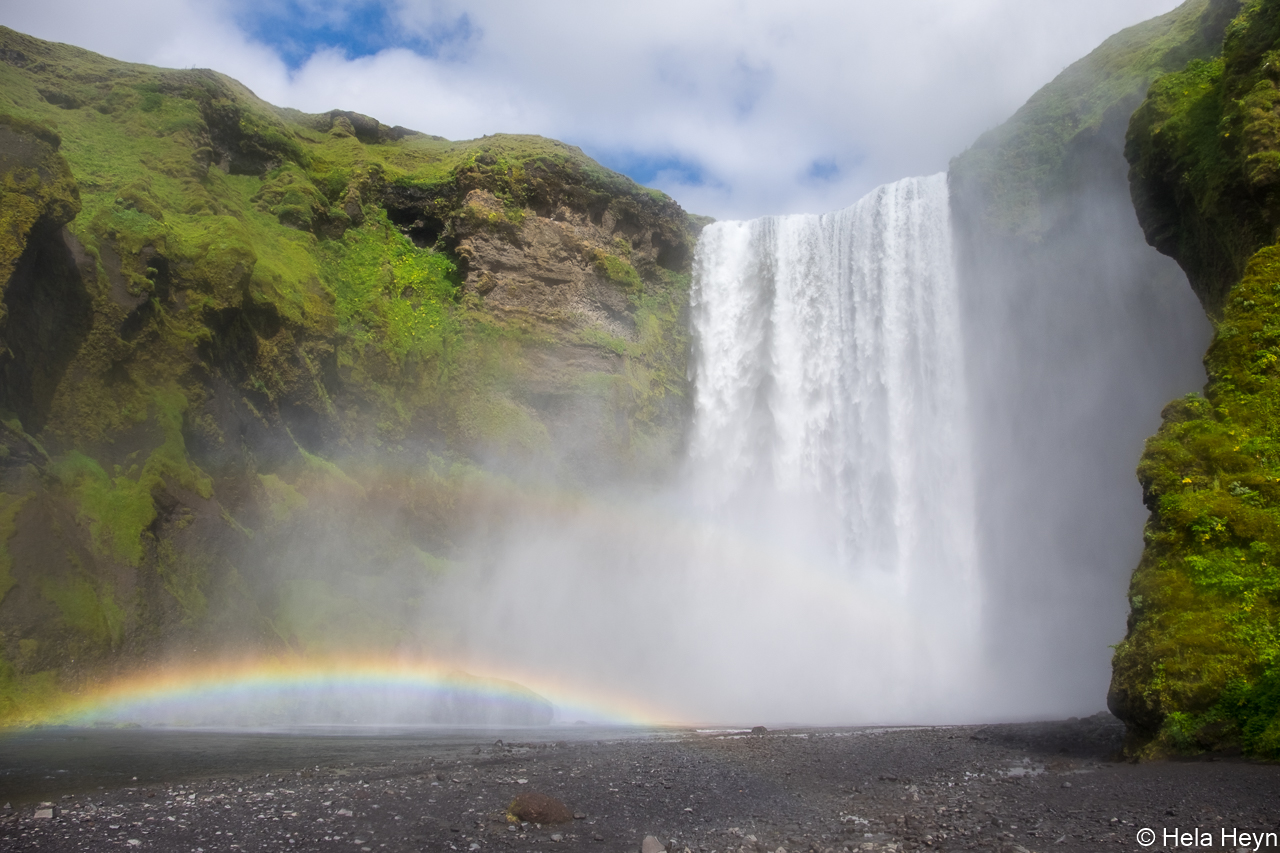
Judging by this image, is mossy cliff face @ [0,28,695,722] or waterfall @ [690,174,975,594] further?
waterfall @ [690,174,975,594]

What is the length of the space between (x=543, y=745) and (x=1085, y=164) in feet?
88.0

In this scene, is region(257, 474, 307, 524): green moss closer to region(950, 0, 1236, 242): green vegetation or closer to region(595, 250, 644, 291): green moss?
region(595, 250, 644, 291): green moss

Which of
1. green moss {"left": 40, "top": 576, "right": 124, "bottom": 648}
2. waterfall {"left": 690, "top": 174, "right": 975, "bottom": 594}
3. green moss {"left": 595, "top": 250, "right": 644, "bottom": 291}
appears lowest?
green moss {"left": 40, "top": 576, "right": 124, "bottom": 648}

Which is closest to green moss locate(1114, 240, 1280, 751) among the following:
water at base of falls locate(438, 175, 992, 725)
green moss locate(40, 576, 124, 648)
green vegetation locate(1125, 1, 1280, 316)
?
green vegetation locate(1125, 1, 1280, 316)

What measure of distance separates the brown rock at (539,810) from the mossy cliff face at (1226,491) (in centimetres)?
752

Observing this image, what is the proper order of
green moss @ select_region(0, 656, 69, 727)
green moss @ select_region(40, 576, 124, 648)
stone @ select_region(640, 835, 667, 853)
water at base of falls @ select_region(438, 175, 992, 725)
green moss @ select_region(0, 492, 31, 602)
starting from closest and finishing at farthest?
stone @ select_region(640, 835, 667, 853), green moss @ select_region(0, 656, 69, 727), green moss @ select_region(0, 492, 31, 602), green moss @ select_region(40, 576, 124, 648), water at base of falls @ select_region(438, 175, 992, 725)

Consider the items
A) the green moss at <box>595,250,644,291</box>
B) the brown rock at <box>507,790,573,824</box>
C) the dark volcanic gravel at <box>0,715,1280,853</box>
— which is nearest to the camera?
the dark volcanic gravel at <box>0,715,1280,853</box>

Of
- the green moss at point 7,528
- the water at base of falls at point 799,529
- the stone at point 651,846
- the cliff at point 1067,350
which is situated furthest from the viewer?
the water at base of falls at point 799,529

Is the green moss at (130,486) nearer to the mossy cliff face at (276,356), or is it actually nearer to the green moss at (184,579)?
the mossy cliff face at (276,356)

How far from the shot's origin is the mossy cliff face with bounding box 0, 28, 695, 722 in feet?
60.2

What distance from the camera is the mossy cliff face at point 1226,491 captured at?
965 cm

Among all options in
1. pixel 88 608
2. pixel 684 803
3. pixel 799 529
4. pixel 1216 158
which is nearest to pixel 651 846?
pixel 684 803

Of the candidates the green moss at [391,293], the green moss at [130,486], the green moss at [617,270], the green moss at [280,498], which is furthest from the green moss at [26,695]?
the green moss at [617,270]

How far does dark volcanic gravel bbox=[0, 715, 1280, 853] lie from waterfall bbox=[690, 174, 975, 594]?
18.2 metres
